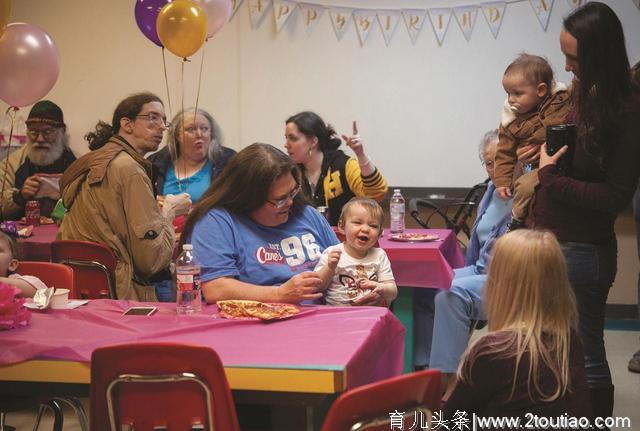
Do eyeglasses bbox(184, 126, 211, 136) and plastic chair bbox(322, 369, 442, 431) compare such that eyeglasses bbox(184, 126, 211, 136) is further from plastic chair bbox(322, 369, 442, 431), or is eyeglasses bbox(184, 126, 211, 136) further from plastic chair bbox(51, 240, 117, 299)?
plastic chair bbox(322, 369, 442, 431)

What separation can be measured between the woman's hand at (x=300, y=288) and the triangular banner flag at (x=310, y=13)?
4032mm

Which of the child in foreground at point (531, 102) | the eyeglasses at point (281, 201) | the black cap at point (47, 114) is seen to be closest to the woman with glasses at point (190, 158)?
the black cap at point (47, 114)

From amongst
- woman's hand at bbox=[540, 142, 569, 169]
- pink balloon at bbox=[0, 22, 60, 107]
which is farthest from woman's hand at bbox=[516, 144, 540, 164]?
pink balloon at bbox=[0, 22, 60, 107]

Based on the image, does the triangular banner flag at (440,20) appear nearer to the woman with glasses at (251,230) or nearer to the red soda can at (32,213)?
the red soda can at (32,213)

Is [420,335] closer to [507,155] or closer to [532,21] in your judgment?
[507,155]

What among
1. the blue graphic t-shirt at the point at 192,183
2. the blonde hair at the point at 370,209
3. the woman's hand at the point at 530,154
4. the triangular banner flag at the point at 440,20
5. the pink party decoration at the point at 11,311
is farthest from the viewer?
the triangular banner flag at the point at 440,20

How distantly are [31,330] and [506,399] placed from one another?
147 cm

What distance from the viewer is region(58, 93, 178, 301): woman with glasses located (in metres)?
3.88

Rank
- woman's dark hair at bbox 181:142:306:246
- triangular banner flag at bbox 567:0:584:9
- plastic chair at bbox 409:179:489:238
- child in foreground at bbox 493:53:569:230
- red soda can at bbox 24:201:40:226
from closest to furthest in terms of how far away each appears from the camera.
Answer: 1. woman's dark hair at bbox 181:142:306:246
2. child in foreground at bbox 493:53:569:230
3. red soda can at bbox 24:201:40:226
4. plastic chair at bbox 409:179:489:238
5. triangular banner flag at bbox 567:0:584:9

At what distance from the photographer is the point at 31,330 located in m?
2.51

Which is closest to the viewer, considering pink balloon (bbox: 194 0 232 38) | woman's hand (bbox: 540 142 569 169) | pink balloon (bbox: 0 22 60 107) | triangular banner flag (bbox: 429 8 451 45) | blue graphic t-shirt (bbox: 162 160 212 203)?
woman's hand (bbox: 540 142 569 169)

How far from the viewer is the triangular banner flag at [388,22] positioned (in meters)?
6.34

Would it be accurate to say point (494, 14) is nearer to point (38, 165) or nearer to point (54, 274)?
point (38, 165)

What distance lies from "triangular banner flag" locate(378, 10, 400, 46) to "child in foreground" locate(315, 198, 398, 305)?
3.09 meters
